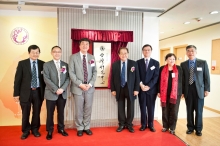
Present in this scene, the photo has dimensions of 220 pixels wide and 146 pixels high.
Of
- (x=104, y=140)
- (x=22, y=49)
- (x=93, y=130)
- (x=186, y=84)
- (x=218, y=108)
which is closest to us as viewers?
(x=104, y=140)

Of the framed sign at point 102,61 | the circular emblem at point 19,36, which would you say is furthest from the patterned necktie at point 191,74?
the circular emblem at point 19,36

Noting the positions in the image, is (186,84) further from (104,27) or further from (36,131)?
(36,131)

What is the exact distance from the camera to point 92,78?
3.09m

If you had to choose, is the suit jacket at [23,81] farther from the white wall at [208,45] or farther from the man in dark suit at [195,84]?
the white wall at [208,45]

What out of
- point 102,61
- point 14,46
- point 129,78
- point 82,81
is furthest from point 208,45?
point 14,46

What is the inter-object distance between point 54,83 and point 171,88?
205cm

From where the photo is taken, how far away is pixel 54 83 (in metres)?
2.90

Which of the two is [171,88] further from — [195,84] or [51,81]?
[51,81]

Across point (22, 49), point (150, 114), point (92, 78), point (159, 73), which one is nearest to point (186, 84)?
point (159, 73)

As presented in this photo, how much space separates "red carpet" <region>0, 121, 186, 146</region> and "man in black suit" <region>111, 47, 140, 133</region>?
0.76ft

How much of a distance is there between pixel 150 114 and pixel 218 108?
287 cm

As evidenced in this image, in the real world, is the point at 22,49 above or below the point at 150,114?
above

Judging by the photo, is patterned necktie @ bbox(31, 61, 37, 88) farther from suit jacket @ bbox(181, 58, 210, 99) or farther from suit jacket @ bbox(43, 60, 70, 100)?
suit jacket @ bbox(181, 58, 210, 99)

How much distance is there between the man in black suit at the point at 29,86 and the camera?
2848 mm
